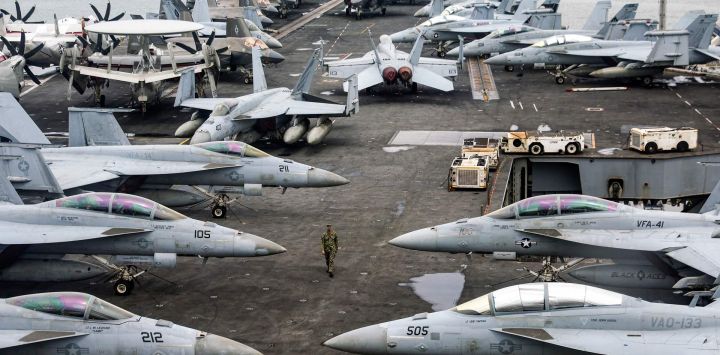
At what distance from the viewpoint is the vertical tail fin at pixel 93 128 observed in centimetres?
4303

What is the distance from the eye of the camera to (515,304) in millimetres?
24359

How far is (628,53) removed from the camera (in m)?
67.1

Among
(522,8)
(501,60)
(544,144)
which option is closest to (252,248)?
(544,144)

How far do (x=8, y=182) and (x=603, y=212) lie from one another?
663 inches

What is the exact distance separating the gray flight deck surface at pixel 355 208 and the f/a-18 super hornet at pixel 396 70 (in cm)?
105

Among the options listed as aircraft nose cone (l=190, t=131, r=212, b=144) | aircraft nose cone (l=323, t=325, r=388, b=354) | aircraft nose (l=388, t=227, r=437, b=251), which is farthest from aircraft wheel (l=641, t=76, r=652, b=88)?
aircraft nose cone (l=323, t=325, r=388, b=354)

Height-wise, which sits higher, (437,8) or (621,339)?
(621,339)

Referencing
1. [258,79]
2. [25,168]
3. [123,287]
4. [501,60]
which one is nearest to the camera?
[123,287]

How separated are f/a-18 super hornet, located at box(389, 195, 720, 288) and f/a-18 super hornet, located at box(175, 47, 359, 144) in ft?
69.0

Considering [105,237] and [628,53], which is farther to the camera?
[628,53]

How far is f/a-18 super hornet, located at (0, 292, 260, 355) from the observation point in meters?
23.8

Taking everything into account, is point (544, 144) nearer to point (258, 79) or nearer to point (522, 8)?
point (258, 79)

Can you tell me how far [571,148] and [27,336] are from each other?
3123 cm

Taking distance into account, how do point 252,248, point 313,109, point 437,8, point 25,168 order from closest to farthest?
point 252,248 < point 25,168 < point 313,109 < point 437,8
